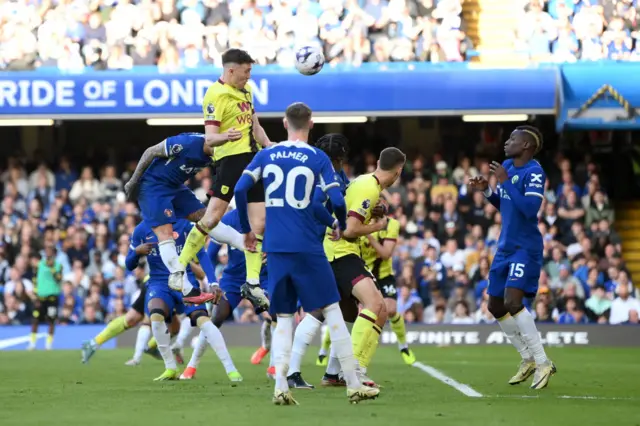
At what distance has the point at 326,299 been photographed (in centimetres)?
958

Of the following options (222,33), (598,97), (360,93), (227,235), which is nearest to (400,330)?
(227,235)

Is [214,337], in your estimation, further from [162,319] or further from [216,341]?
[162,319]

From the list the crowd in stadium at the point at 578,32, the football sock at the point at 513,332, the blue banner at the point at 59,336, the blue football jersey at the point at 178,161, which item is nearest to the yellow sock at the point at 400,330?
the football sock at the point at 513,332

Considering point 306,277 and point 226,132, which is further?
point 226,132

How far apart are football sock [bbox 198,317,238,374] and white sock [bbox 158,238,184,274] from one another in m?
0.93

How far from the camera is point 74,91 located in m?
24.4

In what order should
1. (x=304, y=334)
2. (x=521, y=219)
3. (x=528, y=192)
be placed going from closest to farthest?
(x=304, y=334)
(x=528, y=192)
(x=521, y=219)

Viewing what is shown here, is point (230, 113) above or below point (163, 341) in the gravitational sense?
above

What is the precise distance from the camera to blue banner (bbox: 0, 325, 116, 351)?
23156 mm

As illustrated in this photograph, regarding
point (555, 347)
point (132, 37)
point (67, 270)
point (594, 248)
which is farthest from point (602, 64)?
point (67, 270)

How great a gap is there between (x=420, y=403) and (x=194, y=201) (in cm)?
405

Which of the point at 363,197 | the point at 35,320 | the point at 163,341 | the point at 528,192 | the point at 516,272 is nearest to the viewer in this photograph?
the point at 363,197

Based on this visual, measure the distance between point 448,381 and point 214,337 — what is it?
8.30ft

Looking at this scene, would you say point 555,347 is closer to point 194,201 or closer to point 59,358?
point 59,358
